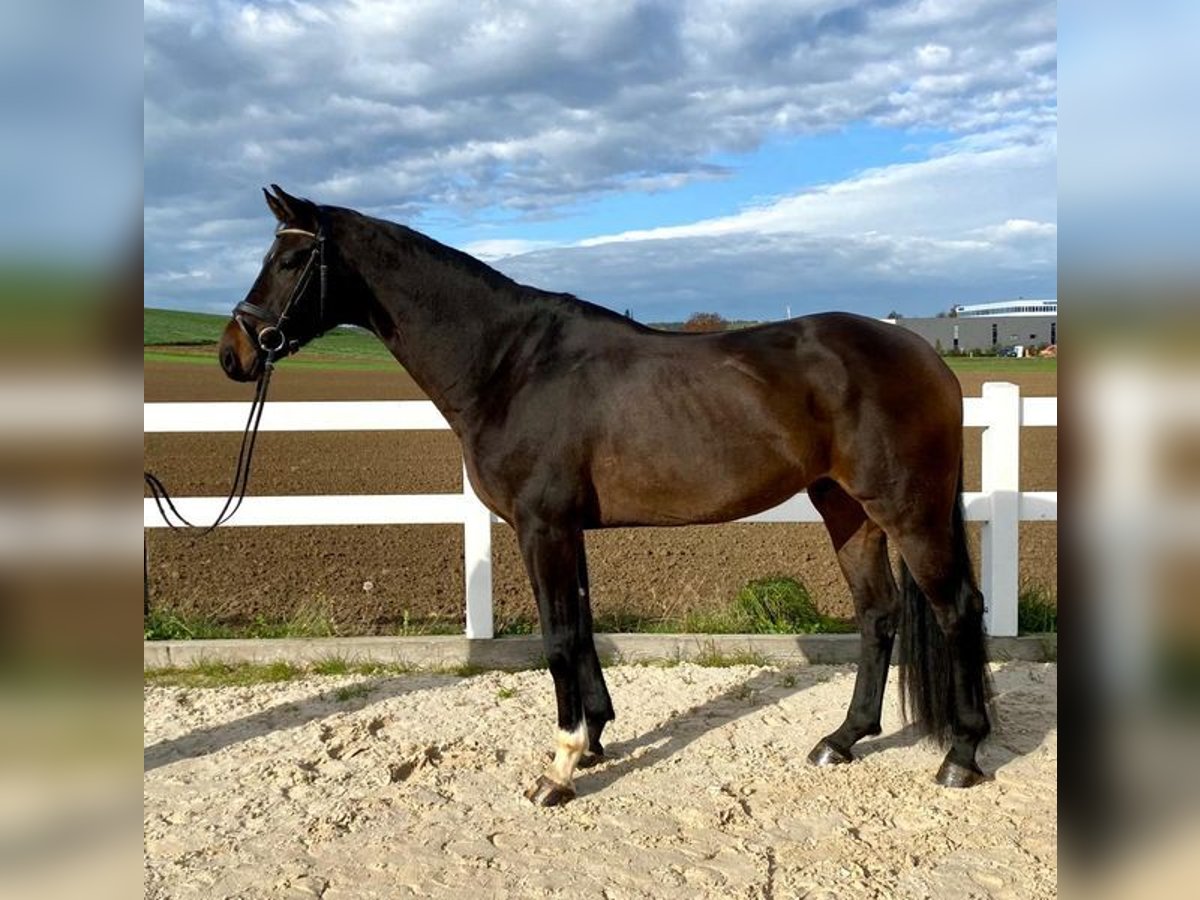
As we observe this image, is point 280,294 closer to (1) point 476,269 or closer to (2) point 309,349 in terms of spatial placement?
(1) point 476,269

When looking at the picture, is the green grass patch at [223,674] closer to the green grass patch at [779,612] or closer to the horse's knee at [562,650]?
the horse's knee at [562,650]

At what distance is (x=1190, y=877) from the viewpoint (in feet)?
1.79

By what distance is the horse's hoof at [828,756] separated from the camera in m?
3.55

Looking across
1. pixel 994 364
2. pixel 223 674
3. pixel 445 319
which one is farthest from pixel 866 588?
pixel 994 364

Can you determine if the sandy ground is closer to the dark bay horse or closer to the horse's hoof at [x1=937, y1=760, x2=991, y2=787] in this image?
the horse's hoof at [x1=937, y1=760, x2=991, y2=787]

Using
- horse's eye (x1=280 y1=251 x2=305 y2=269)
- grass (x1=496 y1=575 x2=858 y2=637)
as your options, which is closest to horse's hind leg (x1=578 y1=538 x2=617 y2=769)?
grass (x1=496 y1=575 x2=858 y2=637)

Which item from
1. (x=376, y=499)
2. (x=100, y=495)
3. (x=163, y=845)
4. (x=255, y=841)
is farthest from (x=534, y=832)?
(x=100, y=495)

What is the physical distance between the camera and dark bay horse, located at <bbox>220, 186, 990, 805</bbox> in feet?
10.8

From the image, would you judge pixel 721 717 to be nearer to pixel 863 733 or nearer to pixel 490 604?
pixel 863 733

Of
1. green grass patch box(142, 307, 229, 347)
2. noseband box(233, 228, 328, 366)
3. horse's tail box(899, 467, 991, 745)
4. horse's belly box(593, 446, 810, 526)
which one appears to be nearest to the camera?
noseband box(233, 228, 328, 366)

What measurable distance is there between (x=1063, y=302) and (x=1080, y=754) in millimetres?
303

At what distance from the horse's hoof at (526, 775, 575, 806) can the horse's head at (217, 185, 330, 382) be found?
1829 mm

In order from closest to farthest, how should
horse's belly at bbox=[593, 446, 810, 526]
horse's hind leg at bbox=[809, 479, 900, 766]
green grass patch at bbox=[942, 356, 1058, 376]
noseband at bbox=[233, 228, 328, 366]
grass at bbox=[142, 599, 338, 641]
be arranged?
noseband at bbox=[233, 228, 328, 366] < horse's belly at bbox=[593, 446, 810, 526] < horse's hind leg at bbox=[809, 479, 900, 766] < grass at bbox=[142, 599, 338, 641] < green grass patch at bbox=[942, 356, 1058, 376]

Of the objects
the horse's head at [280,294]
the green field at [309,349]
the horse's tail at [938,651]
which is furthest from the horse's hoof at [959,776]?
the green field at [309,349]
